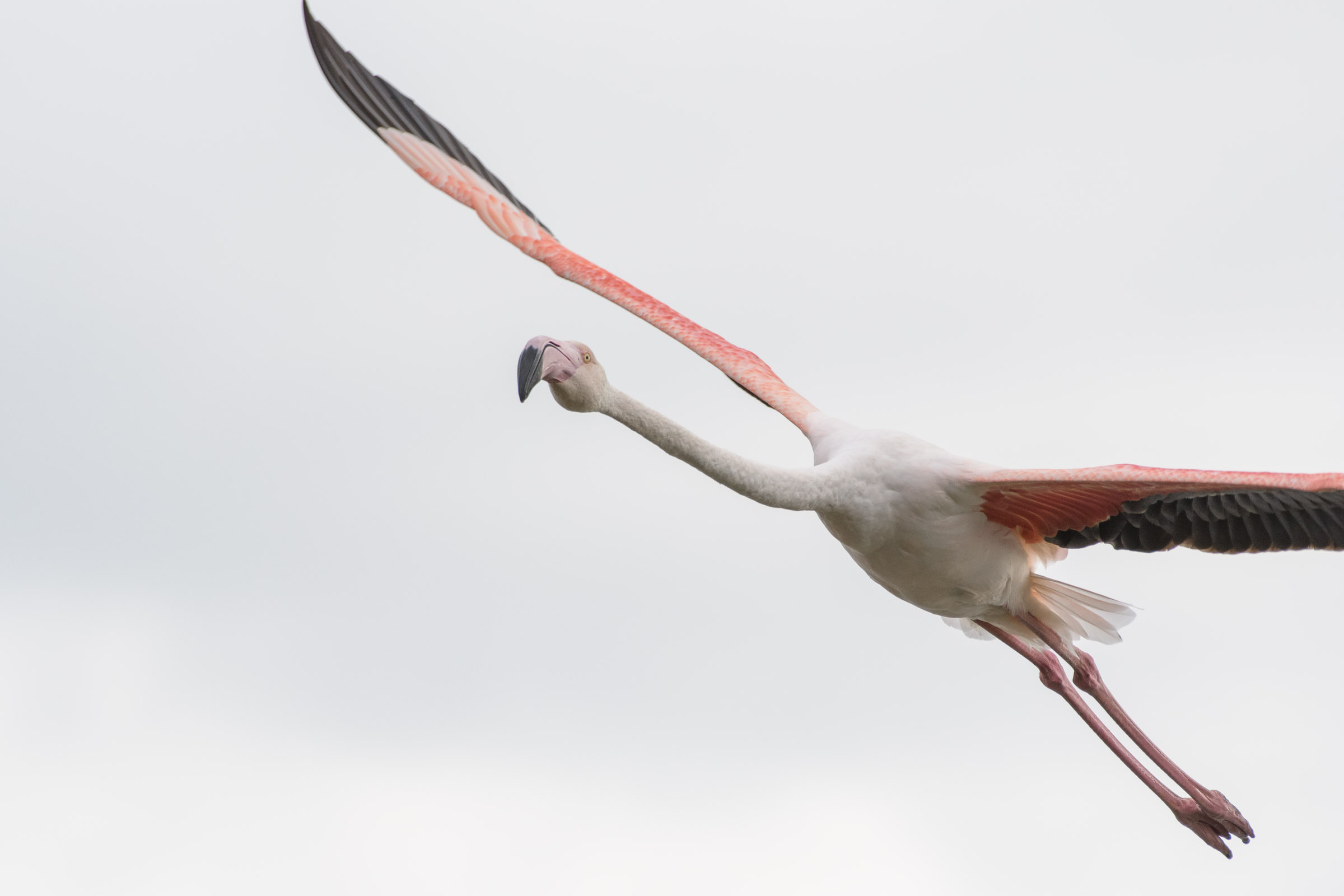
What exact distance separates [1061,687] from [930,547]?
253cm

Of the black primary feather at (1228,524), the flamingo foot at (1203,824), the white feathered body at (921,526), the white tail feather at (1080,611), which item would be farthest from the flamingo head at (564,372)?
the flamingo foot at (1203,824)

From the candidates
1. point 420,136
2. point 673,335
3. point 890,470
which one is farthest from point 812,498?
point 420,136

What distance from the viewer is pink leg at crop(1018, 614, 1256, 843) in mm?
10844

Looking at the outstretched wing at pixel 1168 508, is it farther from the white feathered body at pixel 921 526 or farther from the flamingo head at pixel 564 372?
the flamingo head at pixel 564 372

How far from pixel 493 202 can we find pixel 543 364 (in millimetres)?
3966

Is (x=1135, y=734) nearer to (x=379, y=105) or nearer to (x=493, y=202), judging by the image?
(x=493, y=202)

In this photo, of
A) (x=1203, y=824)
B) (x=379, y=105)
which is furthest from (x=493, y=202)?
(x=1203, y=824)

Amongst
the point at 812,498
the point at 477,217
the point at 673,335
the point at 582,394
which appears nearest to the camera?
the point at 582,394

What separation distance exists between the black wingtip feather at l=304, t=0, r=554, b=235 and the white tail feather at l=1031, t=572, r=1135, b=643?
4.84 metres

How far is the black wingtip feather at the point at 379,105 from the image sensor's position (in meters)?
12.5

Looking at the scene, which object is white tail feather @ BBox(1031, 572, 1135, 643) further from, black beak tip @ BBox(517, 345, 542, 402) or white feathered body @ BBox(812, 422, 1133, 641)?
black beak tip @ BBox(517, 345, 542, 402)

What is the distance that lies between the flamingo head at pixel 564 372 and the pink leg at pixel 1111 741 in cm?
421

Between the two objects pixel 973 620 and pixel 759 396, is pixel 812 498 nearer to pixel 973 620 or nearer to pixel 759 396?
pixel 759 396

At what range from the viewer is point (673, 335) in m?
11.4
